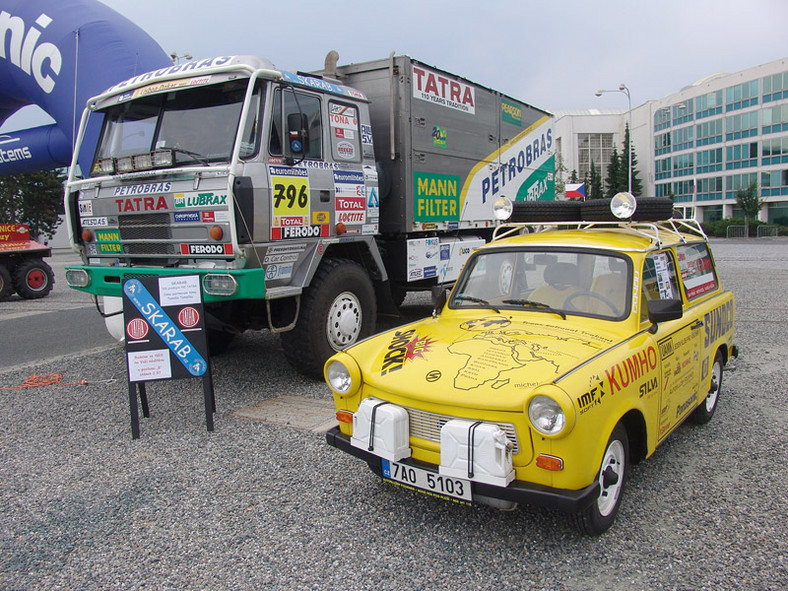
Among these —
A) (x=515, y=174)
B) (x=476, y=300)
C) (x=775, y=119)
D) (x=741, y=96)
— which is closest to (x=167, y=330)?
(x=476, y=300)

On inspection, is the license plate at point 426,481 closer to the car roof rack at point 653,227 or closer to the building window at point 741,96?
the car roof rack at point 653,227

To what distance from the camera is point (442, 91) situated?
7844 millimetres

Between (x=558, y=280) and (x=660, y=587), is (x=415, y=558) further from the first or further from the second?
(x=558, y=280)

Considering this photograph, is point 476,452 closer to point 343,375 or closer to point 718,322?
point 343,375

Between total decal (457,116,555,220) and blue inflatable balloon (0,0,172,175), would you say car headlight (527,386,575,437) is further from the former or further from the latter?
blue inflatable balloon (0,0,172,175)

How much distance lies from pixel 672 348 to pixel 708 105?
60.6 m

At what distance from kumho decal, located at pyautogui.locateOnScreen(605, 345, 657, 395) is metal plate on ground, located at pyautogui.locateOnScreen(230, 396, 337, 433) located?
8.19 feet

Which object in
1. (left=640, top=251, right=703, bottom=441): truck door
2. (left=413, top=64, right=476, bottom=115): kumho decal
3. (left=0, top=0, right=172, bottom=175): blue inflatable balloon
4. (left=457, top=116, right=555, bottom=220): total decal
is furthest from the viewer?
(left=0, top=0, right=172, bottom=175): blue inflatable balloon

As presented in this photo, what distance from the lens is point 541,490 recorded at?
2848mm

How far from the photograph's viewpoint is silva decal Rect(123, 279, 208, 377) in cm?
496

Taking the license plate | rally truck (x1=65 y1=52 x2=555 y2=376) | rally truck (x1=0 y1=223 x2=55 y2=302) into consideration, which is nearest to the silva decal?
rally truck (x1=65 y1=52 x2=555 y2=376)

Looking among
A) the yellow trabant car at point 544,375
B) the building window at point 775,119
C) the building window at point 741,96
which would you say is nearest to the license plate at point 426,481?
the yellow trabant car at point 544,375

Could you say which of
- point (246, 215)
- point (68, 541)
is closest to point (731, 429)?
point (246, 215)

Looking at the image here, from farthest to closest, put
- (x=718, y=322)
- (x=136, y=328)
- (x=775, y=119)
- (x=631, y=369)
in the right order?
(x=775, y=119)
(x=136, y=328)
(x=718, y=322)
(x=631, y=369)
